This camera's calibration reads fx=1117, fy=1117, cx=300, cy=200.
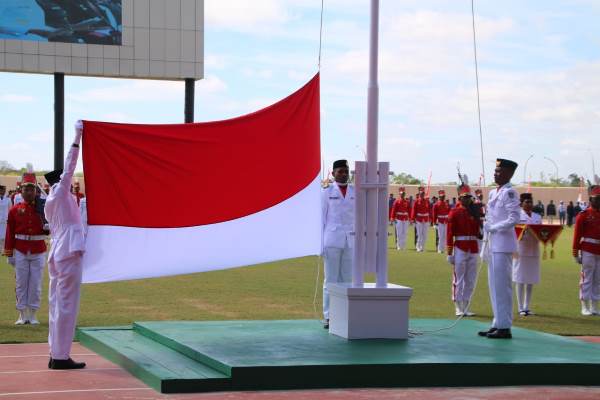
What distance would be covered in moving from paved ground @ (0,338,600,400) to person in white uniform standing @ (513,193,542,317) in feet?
21.3

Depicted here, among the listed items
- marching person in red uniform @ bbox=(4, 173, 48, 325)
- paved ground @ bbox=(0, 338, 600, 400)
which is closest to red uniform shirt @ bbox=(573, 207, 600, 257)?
paved ground @ bbox=(0, 338, 600, 400)

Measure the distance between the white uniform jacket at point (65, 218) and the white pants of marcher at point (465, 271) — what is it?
7.19 meters

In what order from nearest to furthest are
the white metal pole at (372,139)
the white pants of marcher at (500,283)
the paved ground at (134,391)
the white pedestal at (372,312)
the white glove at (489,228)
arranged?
the paved ground at (134,391) < the white pedestal at (372,312) < the white metal pole at (372,139) < the white pants of marcher at (500,283) < the white glove at (489,228)

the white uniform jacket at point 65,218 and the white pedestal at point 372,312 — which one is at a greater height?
the white uniform jacket at point 65,218

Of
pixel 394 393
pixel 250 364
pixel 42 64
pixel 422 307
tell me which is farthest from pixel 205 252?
pixel 42 64

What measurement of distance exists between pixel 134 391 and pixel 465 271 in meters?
8.04

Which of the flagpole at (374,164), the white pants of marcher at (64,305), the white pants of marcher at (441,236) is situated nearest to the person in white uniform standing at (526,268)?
the flagpole at (374,164)

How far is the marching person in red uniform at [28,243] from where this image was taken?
14.8 metres

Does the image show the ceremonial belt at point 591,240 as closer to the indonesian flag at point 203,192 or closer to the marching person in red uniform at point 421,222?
the indonesian flag at point 203,192

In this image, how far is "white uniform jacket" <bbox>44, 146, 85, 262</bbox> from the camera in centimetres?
1044

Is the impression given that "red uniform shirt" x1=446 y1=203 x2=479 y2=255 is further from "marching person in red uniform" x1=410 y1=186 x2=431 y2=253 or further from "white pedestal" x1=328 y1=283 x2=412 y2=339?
Answer: "marching person in red uniform" x1=410 y1=186 x2=431 y2=253

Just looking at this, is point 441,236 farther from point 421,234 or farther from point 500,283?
point 500,283

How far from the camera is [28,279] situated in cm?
1488

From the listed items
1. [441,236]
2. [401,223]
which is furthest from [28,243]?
[401,223]
